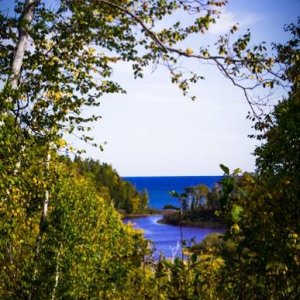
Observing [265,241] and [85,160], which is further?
[85,160]

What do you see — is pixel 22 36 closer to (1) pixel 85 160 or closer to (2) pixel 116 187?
(1) pixel 85 160

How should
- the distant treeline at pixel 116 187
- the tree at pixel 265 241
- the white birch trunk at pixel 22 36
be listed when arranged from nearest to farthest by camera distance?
the tree at pixel 265 241, the white birch trunk at pixel 22 36, the distant treeline at pixel 116 187

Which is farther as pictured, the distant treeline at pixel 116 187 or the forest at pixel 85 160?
the distant treeline at pixel 116 187

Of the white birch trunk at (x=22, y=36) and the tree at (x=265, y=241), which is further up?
the white birch trunk at (x=22, y=36)

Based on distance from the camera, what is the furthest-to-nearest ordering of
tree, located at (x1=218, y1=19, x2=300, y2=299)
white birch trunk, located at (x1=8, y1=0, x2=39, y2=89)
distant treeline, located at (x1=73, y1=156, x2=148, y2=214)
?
distant treeline, located at (x1=73, y1=156, x2=148, y2=214) → white birch trunk, located at (x1=8, y1=0, x2=39, y2=89) → tree, located at (x1=218, y1=19, x2=300, y2=299)

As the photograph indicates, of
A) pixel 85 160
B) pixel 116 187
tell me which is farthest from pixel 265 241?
pixel 116 187

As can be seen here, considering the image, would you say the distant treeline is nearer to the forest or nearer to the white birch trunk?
the forest

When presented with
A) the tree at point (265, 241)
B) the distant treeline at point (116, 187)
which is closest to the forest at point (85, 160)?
the tree at point (265, 241)

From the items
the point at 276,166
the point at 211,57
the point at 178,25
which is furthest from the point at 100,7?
the point at 276,166

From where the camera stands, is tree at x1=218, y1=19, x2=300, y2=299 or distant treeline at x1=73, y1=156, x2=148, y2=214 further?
distant treeline at x1=73, y1=156, x2=148, y2=214

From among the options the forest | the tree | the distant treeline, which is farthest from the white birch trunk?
the distant treeline

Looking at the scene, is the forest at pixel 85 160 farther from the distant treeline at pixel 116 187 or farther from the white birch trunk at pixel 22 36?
the distant treeline at pixel 116 187

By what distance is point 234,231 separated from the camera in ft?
11.9

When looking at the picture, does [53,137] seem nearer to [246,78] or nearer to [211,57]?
[211,57]
